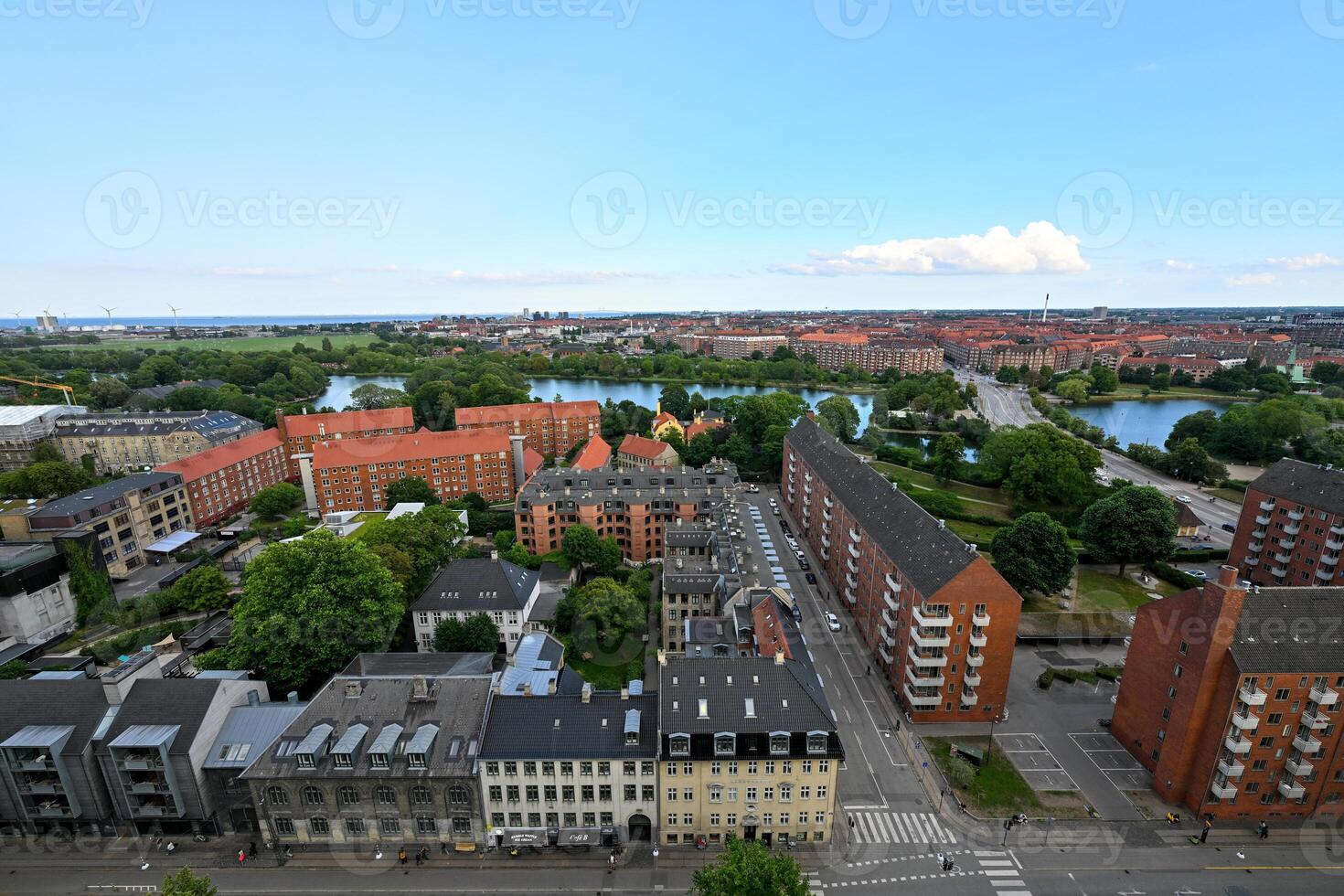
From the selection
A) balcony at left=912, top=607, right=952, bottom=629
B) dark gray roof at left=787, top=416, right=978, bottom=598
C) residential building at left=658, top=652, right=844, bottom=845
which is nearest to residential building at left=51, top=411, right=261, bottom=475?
dark gray roof at left=787, top=416, right=978, bottom=598

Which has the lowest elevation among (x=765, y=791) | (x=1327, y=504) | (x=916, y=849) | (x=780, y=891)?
(x=916, y=849)

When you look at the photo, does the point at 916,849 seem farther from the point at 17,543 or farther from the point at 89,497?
the point at 89,497

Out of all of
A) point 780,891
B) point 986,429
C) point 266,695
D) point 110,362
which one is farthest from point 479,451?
point 110,362

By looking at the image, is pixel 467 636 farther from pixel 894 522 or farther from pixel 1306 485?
pixel 1306 485

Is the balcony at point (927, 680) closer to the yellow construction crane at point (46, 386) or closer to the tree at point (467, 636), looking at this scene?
the tree at point (467, 636)

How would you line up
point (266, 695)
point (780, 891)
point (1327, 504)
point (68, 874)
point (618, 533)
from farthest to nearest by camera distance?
point (618, 533) < point (1327, 504) < point (266, 695) < point (68, 874) < point (780, 891)

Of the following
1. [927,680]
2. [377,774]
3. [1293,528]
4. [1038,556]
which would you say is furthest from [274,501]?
[1293,528]
